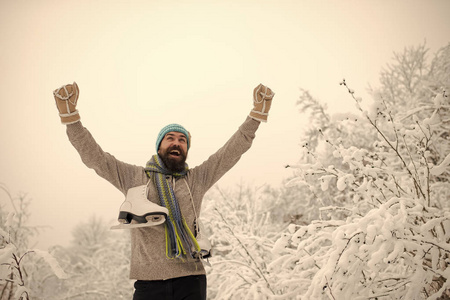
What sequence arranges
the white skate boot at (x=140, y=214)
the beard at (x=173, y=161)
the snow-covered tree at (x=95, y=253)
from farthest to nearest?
the snow-covered tree at (x=95, y=253) < the beard at (x=173, y=161) < the white skate boot at (x=140, y=214)

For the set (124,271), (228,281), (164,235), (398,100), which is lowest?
(124,271)

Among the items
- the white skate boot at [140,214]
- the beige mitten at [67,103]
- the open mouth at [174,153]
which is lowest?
the white skate boot at [140,214]

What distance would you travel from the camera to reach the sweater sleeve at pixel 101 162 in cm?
200

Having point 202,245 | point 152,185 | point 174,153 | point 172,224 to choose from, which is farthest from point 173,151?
point 202,245

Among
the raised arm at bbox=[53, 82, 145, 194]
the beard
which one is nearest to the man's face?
the beard

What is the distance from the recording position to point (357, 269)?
207 centimetres

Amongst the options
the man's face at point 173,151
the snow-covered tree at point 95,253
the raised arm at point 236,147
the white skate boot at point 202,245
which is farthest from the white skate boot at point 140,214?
the snow-covered tree at point 95,253

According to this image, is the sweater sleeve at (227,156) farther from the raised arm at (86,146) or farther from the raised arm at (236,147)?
the raised arm at (86,146)

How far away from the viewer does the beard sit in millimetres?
2230

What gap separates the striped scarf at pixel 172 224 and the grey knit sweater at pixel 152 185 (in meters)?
0.06

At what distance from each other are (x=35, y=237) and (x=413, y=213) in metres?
10.2

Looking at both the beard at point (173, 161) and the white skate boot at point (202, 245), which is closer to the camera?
the white skate boot at point (202, 245)

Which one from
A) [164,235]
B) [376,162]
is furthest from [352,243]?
[164,235]

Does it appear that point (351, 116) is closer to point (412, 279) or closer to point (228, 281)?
point (412, 279)
